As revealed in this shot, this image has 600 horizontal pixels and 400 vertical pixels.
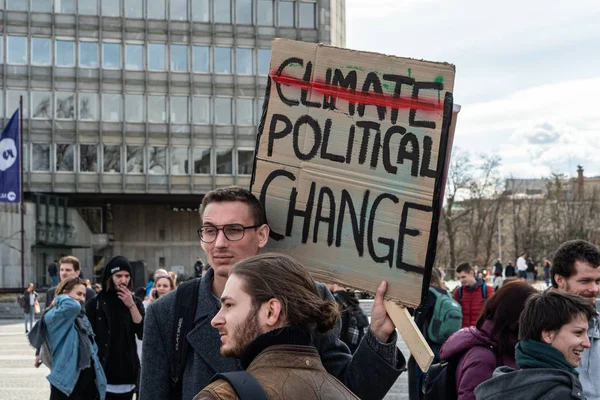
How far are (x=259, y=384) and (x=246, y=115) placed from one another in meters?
59.4

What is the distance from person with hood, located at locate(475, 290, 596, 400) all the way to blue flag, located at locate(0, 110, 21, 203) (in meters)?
39.0

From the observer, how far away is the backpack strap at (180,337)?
3.74 metres

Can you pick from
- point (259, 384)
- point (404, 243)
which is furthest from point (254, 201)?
point (259, 384)

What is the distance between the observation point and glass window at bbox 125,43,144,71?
2354 inches

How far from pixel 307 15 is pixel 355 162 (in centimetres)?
5976

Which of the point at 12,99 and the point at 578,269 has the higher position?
the point at 578,269

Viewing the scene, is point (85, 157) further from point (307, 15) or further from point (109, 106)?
point (307, 15)

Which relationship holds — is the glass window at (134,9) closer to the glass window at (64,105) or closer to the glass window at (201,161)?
the glass window at (64,105)

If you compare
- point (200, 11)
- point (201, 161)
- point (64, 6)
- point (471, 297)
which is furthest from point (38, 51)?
point (471, 297)

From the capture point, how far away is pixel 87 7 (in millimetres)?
58969

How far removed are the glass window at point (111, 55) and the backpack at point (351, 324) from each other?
172ft

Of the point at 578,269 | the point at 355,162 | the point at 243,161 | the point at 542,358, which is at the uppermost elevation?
the point at 355,162

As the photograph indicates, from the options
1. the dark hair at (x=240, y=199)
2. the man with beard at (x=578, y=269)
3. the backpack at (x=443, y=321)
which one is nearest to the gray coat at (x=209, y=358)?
the dark hair at (x=240, y=199)

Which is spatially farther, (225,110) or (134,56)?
(225,110)
